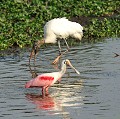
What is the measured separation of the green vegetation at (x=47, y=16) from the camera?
21.1 metres

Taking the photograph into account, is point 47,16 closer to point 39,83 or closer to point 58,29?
point 58,29

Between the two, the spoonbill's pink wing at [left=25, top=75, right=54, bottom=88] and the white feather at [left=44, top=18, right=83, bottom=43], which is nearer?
the spoonbill's pink wing at [left=25, top=75, right=54, bottom=88]

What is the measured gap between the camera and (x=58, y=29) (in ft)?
61.8

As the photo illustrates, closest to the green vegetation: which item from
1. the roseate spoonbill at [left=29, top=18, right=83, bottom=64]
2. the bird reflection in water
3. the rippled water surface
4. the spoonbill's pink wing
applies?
the roseate spoonbill at [left=29, top=18, right=83, bottom=64]

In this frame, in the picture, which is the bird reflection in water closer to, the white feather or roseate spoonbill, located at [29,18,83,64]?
roseate spoonbill, located at [29,18,83,64]

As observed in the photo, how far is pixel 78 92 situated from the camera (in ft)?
44.4

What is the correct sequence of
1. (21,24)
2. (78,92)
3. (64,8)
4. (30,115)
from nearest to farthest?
1. (30,115)
2. (78,92)
3. (21,24)
4. (64,8)

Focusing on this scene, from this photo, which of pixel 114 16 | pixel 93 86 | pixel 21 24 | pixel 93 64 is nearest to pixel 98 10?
pixel 114 16

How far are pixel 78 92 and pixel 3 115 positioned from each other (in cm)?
238

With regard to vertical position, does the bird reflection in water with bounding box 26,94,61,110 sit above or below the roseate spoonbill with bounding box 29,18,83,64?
below

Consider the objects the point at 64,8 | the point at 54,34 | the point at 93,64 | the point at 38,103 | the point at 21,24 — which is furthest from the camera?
the point at 64,8

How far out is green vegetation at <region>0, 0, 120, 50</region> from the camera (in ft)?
69.1

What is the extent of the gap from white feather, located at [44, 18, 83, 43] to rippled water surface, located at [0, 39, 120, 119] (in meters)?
0.48

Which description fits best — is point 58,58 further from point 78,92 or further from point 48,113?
point 48,113
